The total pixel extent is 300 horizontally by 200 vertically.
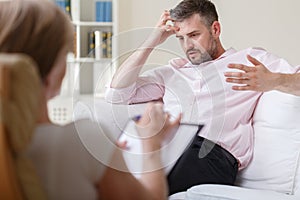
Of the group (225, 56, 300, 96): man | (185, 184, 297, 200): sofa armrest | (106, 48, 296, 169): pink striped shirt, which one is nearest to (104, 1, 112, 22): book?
(106, 48, 296, 169): pink striped shirt

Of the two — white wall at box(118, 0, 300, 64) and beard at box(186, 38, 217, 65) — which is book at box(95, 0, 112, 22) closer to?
white wall at box(118, 0, 300, 64)

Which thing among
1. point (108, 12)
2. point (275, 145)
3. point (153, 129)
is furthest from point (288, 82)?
point (108, 12)

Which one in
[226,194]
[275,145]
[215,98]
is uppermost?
[215,98]

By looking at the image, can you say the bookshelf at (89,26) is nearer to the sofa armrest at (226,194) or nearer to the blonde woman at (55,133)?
the sofa armrest at (226,194)

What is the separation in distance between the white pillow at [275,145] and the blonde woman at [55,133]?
112cm

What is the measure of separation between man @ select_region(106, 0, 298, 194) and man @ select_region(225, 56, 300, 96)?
0.66ft

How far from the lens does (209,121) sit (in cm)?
204

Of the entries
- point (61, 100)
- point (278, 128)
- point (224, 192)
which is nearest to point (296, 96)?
point (278, 128)

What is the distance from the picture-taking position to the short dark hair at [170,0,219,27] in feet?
7.25

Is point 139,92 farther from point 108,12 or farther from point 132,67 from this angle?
point 108,12

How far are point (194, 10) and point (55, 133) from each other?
1.47 m

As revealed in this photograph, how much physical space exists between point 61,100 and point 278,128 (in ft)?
6.35

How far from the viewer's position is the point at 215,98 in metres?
2.08

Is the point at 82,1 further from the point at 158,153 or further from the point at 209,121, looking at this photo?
the point at 158,153
